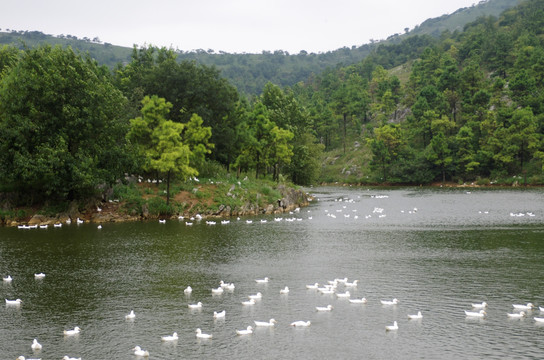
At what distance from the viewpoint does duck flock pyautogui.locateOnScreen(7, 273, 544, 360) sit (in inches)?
883

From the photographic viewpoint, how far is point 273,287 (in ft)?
103

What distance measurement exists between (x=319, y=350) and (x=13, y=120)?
5004cm

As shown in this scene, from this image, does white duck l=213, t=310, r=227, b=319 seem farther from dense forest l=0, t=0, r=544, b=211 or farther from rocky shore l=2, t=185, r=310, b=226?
rocky shore l=2, t=185, r=310, b=226

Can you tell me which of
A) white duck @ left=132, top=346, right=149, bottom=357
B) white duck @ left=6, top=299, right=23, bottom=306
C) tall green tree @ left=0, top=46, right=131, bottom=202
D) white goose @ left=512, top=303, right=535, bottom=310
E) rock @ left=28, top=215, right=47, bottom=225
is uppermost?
tall green tree @ left=0, top=46, right=131, bottom=202

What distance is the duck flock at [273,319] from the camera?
22.4 metres

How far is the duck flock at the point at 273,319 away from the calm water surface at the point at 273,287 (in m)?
0.31

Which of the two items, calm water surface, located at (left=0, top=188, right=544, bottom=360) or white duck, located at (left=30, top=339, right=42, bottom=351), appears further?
calm water surface, located at (left=0, top=188, right=544, bottom=360)

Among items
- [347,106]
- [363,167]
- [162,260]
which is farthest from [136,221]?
[347,106]

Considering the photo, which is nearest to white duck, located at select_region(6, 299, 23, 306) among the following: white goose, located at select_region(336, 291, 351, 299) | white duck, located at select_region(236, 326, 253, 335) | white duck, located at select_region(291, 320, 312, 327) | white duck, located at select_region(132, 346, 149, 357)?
white duck, located at select_region(132, 346, 149, 357)

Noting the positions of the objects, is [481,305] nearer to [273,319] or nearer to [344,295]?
[344,295]

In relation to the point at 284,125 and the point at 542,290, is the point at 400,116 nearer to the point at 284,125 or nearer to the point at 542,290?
the point at 284,125

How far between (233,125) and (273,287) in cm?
5784

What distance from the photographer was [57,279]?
32.9m

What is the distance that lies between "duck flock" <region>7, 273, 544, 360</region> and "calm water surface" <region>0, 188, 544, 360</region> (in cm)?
31
